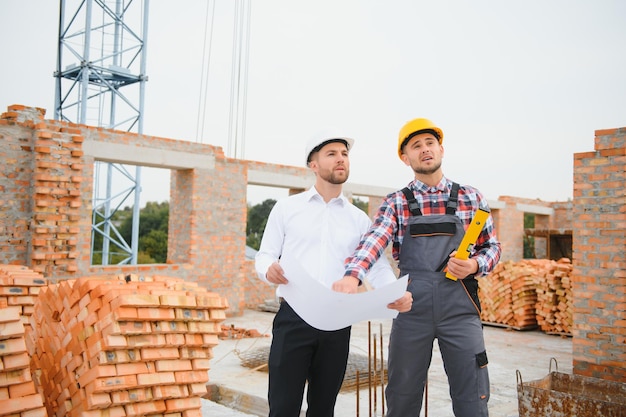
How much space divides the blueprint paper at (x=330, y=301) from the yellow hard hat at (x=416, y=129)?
3.00 ft

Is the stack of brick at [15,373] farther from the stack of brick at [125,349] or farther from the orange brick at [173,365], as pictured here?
the orange brick at [173,365]

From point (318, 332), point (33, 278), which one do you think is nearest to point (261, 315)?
point (33, 278)

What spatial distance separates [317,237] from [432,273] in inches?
24.3

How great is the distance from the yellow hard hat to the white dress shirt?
1.54 ft

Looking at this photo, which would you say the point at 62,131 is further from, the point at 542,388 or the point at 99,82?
the point at 99,82

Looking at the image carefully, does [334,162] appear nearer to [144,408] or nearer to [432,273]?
[432,273]

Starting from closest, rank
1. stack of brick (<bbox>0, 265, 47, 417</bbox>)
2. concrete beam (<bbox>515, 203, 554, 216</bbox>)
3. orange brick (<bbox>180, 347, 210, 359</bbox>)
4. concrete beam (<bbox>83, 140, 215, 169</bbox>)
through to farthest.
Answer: stack of brick (<bbox>0, 265, 47, 417</bbox>) < orange brick (<bbox>180, 347, 210, 359</bbox>) < concrete beam (<bbox>83, 140, 215, 169</bbox>) < concrete beam (<bbox>515, 203, 554, 216</bbox>)

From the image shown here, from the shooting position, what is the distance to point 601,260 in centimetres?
618

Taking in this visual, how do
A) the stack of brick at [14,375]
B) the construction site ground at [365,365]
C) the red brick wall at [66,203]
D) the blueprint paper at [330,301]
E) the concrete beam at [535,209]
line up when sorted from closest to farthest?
the blueprint paper at [330,301] < the stack of brick at [14,375] < the construction site ground at [365,365] < the red brick wall at [66,203] < the concrete beam at [535,209]

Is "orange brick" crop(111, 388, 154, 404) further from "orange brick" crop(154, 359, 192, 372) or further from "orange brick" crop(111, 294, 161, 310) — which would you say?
"orange brick" crop(111, 294, 161, 310)

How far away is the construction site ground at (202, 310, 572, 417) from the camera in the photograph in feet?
17.4

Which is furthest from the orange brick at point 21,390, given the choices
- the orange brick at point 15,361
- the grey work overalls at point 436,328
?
the grey work overalls at point 436,328

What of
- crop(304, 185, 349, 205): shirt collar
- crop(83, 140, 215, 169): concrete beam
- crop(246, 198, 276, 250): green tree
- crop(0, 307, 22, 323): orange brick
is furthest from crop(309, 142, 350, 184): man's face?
crop(246, 198, 276, 250): green tree

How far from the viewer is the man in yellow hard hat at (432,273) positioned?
2.65 metres
